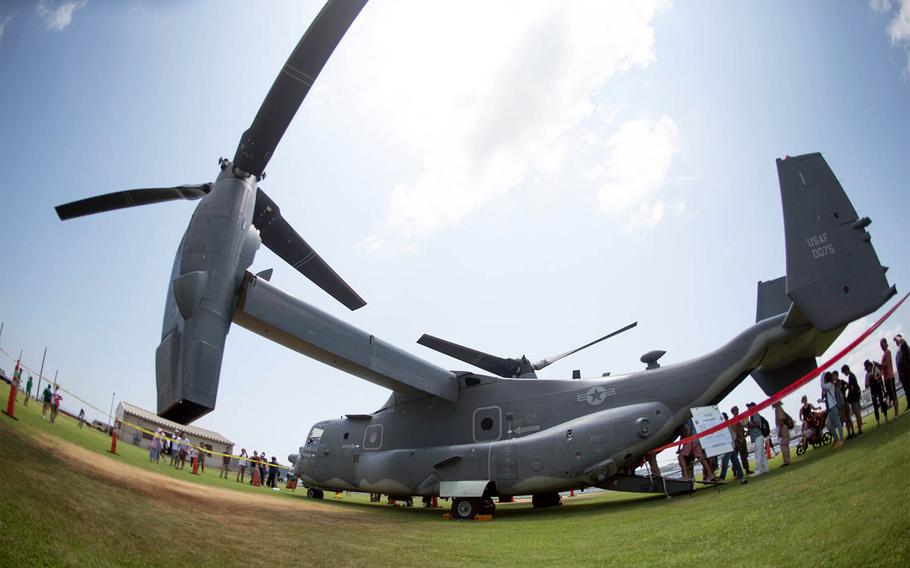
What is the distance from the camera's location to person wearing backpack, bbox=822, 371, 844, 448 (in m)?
9.12

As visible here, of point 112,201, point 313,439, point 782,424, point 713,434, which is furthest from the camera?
point 313,439

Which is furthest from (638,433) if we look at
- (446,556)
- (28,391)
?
(28,391)

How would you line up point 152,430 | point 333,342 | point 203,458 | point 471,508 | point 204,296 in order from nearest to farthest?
point 204,296, point 471,508, point 333,342, point 203,458, point 152,430

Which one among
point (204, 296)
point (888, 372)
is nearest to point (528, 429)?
point (888, 372)

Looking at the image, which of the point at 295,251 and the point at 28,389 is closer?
the point at 28,389

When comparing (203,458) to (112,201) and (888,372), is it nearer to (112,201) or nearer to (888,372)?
(112,201)

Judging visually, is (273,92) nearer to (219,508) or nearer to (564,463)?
(219,508)

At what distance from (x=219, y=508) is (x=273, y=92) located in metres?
7.93

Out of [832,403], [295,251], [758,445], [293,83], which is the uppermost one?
[293,83]

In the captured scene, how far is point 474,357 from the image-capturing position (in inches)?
663

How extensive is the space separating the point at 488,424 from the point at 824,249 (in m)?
9.20

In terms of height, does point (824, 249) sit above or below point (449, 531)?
above

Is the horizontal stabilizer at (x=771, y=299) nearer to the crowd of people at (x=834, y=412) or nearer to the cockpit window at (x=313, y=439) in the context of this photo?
the crowd of people at (x=834, y=412)

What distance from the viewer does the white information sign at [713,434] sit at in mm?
9562
